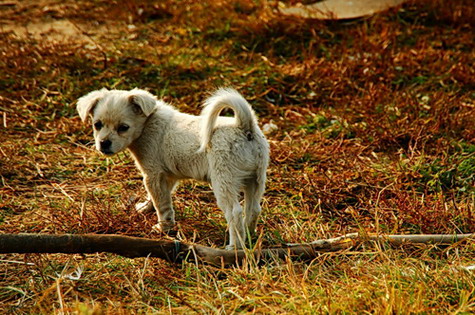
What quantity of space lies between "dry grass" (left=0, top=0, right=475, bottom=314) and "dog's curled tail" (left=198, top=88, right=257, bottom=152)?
0.80 meters

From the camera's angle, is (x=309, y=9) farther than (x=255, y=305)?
Yes

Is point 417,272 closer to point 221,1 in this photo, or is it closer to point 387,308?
point 387,308

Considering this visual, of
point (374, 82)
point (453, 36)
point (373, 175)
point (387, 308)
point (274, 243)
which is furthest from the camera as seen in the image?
point (453, 36)

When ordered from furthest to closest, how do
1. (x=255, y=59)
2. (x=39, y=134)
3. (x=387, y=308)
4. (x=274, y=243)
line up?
(x=255, y=59)
(x=39, y=134)
(x=274, y=243)
(x=387, y=308)

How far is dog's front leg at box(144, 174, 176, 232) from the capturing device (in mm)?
4594

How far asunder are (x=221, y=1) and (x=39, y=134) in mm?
4737

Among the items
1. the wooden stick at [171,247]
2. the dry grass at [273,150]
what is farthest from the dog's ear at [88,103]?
the wooden stick at [171,247]

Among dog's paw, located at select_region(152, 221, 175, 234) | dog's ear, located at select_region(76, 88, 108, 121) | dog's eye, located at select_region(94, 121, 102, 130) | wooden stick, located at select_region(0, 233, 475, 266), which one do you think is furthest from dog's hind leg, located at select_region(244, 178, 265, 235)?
dog's ear, located at select_region(76, 88, 108, 121)

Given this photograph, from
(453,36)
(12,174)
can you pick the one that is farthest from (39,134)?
(453,36)

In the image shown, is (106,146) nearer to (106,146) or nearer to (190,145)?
(106,146)

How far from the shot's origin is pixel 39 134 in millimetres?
6582

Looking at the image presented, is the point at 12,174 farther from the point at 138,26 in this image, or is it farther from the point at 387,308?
the point at 138,26

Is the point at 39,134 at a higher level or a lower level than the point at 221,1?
lower

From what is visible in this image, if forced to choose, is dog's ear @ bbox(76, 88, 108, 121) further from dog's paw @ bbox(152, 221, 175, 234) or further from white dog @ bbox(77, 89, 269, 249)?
dog's paw @ bbox(152, 221, 175, 234)
